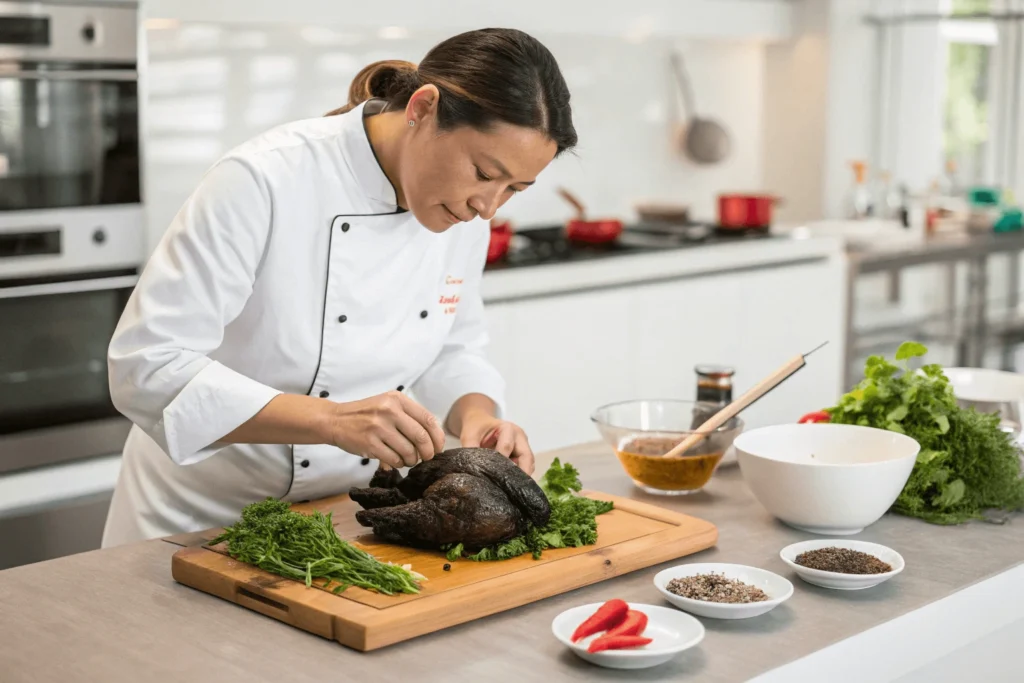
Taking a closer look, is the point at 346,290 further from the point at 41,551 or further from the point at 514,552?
the point at 41,551

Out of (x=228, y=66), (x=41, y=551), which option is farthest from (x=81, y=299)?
(x=228, y=66)

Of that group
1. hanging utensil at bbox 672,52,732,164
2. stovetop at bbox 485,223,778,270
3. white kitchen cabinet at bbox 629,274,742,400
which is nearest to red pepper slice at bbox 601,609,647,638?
stovetop at bbox 485,223,778,270

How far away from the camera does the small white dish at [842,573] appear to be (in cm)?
142

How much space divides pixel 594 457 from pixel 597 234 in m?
1.91

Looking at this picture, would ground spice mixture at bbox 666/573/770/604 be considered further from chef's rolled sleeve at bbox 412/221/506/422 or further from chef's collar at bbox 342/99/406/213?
chef's collar at bbox 342/99/406/213

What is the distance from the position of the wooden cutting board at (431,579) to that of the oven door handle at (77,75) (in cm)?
155

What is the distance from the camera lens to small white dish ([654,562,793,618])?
132 centimetres

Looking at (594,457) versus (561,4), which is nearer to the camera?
(594,457)

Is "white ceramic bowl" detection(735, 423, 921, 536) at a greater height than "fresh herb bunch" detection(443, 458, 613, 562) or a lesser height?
greater

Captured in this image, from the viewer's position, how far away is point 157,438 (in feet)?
5.33

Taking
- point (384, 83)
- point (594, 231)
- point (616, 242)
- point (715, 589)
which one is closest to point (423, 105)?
point (384, 83)

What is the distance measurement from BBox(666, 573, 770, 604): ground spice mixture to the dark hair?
0.63 m

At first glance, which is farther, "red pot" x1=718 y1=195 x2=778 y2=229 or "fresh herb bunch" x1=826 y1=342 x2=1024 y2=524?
"red pot" x1=718 y1=195 x2=778 y2=229

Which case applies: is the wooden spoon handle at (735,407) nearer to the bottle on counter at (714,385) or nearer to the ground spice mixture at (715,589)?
the bottle on counter at (714,385)
